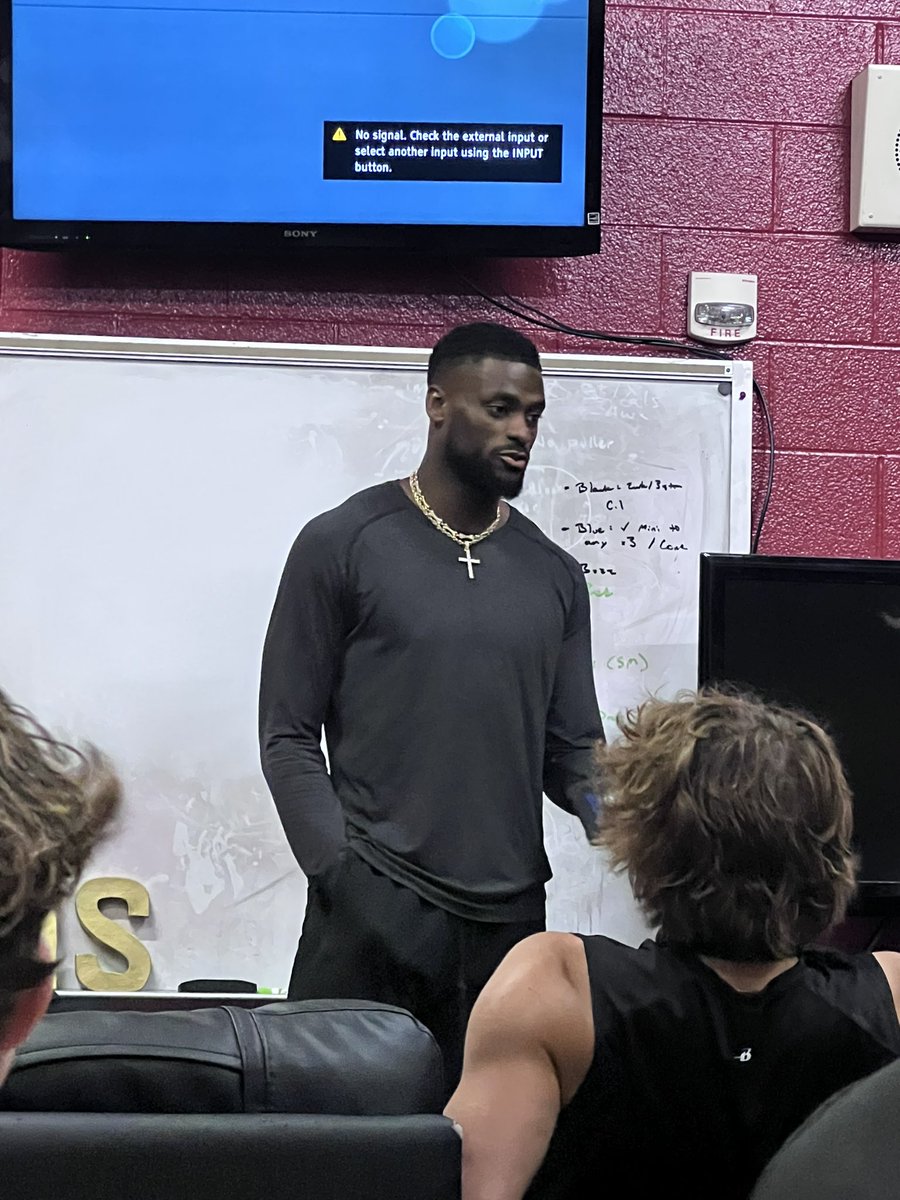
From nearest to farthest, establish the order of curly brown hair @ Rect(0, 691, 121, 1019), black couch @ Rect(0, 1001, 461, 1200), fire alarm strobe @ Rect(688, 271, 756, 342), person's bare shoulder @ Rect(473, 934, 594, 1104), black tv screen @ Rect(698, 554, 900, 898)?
curly brown hair @ Rect(0, 691, 121, 1019) → black couch @ Rect(0, 1001, 461, 1200) → person's bare shoulder @ Rect(473, 934, 594, 1104) → black tv screen @ Rect(698, 554, 900, 898) → fire alarm strobe @ Rect(688, 271, 756, 342)

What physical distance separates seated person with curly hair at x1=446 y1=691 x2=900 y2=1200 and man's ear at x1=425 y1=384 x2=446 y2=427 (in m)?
1.07

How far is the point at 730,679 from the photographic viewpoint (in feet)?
7.13

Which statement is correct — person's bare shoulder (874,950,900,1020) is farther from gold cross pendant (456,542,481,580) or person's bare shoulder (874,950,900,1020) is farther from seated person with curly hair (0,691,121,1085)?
gold cross pendant (456,542,481,580)

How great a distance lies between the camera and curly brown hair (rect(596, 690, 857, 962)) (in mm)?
1319

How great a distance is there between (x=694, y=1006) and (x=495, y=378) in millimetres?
1290

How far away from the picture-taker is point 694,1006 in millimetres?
1288

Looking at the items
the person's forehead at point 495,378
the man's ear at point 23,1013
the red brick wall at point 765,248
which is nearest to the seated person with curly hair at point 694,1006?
the man's ear at point 23,1013

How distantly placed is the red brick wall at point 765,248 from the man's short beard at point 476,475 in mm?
265

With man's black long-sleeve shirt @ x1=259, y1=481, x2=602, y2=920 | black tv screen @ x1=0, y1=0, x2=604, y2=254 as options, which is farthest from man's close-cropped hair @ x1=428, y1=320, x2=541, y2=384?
man's black long-sleeve shirt @ x1=259, y1=481, x2=602, y2=920

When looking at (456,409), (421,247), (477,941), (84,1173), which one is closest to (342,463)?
(456,409)

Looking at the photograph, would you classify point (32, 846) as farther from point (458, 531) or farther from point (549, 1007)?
point (458, 531)

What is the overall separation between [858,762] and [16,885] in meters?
1.72

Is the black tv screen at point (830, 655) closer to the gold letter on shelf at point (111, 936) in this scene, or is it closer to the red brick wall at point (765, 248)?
the red brick wall at point (765, 248)

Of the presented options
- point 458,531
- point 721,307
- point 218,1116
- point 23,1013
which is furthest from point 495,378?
point 23,1013
